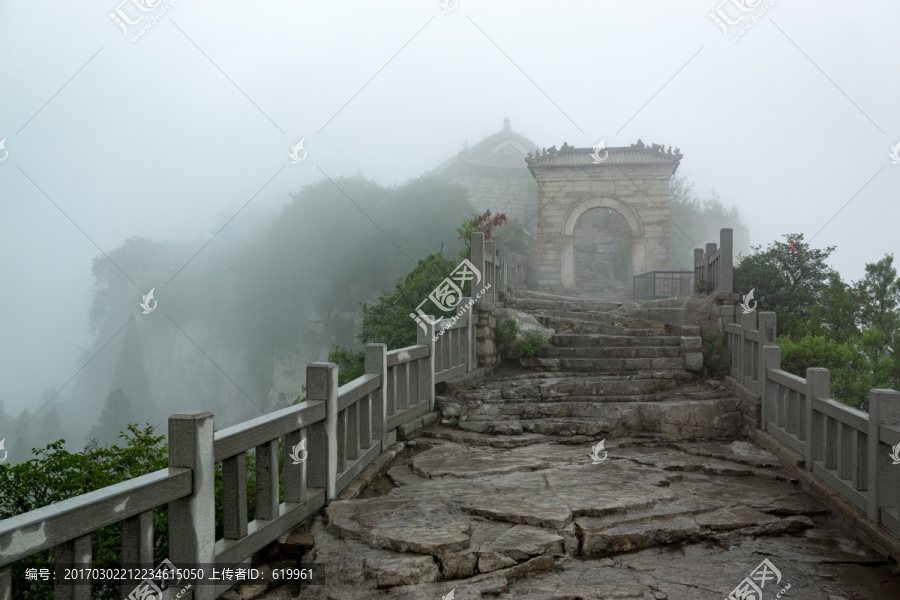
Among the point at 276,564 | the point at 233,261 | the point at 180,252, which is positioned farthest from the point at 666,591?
the point at 180,252

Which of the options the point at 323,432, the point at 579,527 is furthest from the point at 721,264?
the point at 323,432

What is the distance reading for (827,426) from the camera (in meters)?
4.98

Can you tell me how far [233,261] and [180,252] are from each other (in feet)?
24.0

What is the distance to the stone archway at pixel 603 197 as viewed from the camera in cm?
2155

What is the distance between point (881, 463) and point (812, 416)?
1.31m

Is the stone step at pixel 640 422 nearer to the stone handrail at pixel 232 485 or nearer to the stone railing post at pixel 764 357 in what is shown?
the stone railing post at pixel 764 357

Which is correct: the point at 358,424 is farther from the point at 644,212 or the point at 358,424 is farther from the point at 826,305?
the point at 644,212

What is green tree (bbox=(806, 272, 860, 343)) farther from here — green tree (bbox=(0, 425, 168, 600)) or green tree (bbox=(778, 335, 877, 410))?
green tree (bbox=(0, 425, 168, 600))

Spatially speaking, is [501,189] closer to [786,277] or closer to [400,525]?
[786,277]

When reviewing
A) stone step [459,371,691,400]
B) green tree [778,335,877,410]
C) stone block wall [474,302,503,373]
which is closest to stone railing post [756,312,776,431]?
stone step [459,371,691,400]

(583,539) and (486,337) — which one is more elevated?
(486,337)

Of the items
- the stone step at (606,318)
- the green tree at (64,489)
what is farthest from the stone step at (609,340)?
the green tree at (64,489)

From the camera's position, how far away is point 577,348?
9.76 metres

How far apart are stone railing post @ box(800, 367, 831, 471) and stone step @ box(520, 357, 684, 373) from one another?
3.76 metres
